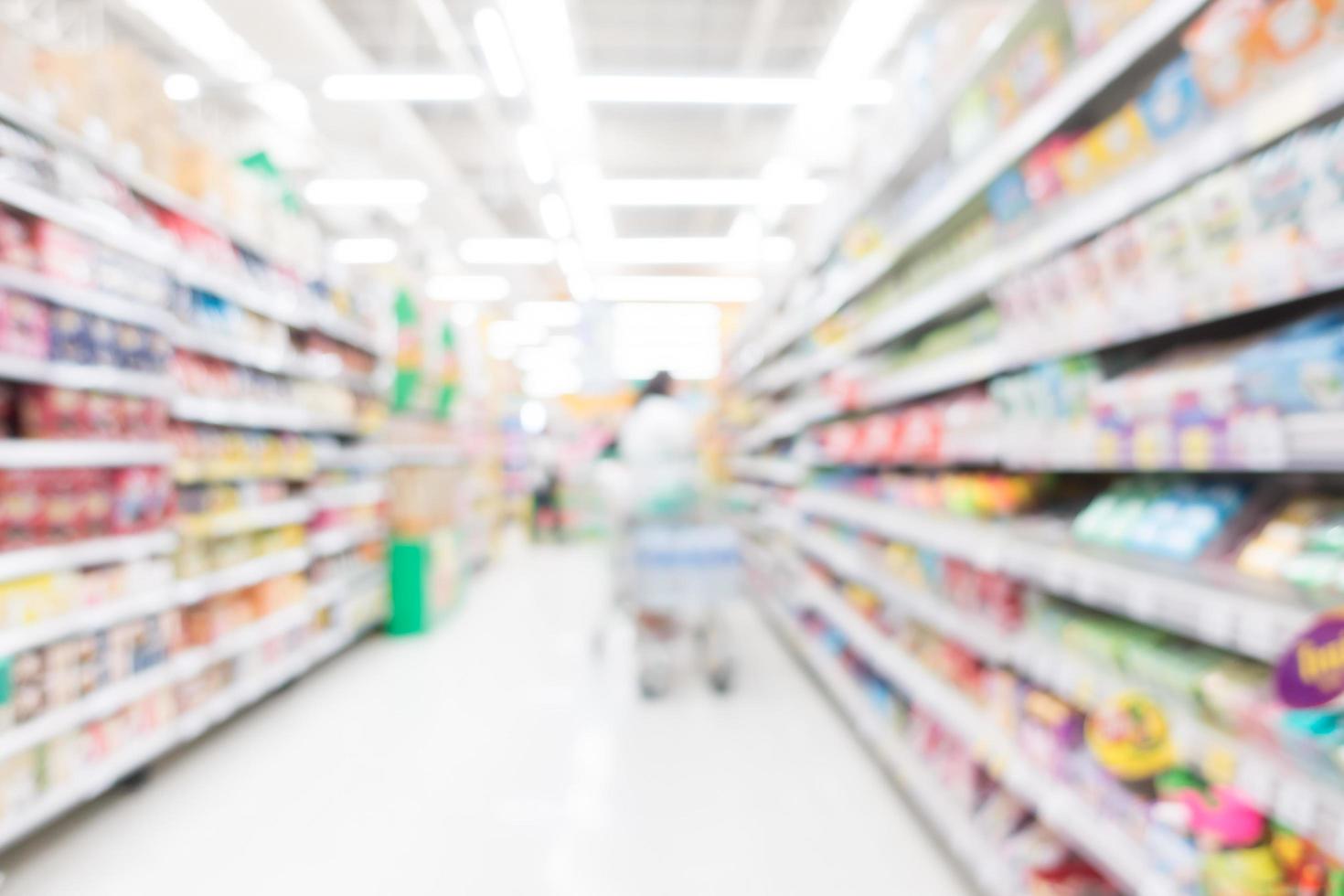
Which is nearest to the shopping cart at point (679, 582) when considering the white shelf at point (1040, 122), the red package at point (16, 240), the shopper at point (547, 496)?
the white shelf at point (1040, 122)

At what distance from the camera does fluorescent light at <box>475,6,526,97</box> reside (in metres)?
4.39

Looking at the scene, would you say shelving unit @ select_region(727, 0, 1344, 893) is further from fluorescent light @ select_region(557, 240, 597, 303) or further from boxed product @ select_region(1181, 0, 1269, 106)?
fluorescent light @ select_region(557, 240, 597, 303)

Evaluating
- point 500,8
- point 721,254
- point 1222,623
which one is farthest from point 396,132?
point 1222,623

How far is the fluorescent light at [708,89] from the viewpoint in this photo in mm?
5363

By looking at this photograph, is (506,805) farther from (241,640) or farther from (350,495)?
(350,495)

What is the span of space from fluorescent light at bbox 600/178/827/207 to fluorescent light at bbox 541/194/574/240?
51 cm

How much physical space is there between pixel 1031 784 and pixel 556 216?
7951 millimetres

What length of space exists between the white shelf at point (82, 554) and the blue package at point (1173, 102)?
3.04 m

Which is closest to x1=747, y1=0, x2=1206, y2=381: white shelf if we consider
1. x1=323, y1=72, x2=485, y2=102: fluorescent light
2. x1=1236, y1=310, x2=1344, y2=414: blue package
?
x1=1236, y1=310, x2=1344, y2=414: blue package

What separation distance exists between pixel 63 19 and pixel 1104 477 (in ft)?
27.1

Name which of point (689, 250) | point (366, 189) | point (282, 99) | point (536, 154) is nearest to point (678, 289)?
point (689, 250)

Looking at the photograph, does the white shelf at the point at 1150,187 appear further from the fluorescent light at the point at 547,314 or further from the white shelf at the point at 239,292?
the fluorescent light at the point at 547,314

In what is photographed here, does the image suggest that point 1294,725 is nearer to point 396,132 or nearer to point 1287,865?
point 1287,865

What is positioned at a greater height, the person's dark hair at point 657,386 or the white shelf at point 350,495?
the person's dark hair at point 657,386
